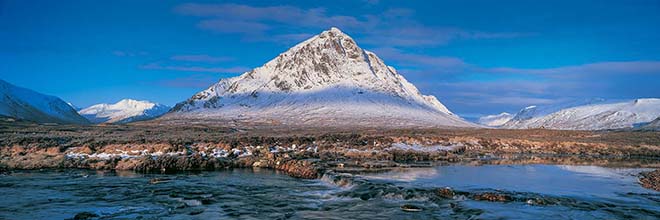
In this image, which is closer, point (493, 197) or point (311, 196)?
point (493, 197)

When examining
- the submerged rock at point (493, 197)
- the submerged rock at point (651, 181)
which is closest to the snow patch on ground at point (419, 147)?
the submerged rock at point (651, 181)

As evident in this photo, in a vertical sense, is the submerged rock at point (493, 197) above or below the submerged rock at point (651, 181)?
below

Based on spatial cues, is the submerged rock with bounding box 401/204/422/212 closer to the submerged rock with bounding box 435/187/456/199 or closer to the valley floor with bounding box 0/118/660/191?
the submerged rock with bounding box 435/187/456/199

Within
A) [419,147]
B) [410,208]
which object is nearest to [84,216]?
[410,208]

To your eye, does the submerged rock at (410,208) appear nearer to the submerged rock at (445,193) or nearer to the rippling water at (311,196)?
the rippling water at (311,196)

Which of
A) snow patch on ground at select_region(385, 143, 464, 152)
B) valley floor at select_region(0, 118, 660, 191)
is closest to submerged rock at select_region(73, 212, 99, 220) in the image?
valley floor at select_region(0, 118, 660, 191)

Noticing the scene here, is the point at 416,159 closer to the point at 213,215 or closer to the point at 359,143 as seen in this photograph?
the point at 359,143

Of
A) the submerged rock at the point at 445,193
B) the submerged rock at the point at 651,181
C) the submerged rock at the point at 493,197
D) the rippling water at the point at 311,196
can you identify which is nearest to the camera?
the rippling water at the point at 311,196

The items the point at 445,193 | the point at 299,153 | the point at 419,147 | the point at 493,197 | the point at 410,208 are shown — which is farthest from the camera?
the point at 419,147

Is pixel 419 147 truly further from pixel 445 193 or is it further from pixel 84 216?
pixel 84 216
